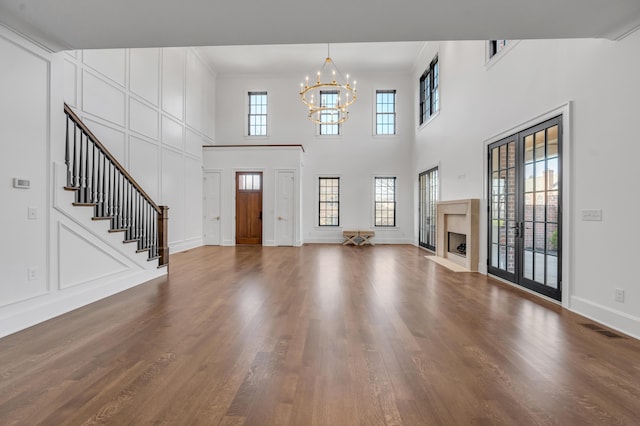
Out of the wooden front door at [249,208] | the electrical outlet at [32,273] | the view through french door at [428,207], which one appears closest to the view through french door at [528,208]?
the view through french door at [428,207]

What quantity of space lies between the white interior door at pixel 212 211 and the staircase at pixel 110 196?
15.1 ft

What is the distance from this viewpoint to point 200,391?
2.02m

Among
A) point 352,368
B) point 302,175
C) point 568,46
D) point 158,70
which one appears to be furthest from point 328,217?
point 352,368

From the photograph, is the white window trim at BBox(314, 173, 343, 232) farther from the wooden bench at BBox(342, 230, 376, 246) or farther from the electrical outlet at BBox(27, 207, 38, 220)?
the electrical outlet at BBox(27, 207, 38, 220)

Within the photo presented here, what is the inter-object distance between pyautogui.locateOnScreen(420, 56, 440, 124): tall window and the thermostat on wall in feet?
28.1

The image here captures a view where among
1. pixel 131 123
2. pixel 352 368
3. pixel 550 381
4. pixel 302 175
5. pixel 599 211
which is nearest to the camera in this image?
pixel 550 381

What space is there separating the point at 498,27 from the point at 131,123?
6.91 m

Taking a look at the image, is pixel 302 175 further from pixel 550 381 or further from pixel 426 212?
pixel 550 381

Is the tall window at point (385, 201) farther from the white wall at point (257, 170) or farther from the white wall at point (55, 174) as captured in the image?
the white wall at point (55, 174)

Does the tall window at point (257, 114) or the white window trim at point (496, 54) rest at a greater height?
the tall window at point (257, 114)

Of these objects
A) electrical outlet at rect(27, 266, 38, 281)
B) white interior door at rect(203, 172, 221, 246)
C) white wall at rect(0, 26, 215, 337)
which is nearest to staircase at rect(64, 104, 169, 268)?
white wall at rect(0, 26, 215, 337)

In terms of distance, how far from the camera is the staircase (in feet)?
13.1

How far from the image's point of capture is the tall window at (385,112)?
465 inches

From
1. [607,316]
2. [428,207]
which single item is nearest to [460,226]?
[428,207]
